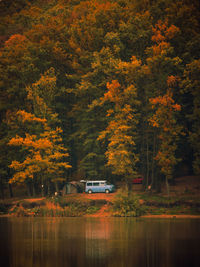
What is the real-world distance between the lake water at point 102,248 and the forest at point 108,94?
23.2m

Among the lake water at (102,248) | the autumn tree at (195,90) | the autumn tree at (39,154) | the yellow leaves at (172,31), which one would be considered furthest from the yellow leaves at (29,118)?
the lake water at (102,248)

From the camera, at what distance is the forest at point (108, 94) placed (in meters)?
52.8

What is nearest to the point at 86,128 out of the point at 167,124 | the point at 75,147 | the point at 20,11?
the point at 75,147

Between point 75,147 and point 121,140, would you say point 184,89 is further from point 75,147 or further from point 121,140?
point 75,147

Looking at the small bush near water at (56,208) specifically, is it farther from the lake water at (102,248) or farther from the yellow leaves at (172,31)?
the yellow leaves at (172,31)

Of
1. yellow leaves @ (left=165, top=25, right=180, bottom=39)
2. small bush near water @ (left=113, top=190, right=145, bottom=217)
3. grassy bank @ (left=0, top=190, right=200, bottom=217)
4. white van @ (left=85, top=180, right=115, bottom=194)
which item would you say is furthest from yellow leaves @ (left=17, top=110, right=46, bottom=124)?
yellow leaves @ (left=165, top=25, right=180, bottom=39)

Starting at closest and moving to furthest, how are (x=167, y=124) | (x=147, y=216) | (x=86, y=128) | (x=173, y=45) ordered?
1. (x=147, y=216)
2. (x=167, y=124)
3. (x=173, y=45)
4. (x=86, y=128)

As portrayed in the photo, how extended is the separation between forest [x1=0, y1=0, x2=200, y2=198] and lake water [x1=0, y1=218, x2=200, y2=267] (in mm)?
23152

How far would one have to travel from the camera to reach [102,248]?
2206cm

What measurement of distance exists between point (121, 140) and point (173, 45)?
579 inches

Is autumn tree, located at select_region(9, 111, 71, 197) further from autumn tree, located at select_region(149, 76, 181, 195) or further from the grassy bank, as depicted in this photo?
autumn tree, located at select_region(149, 76, 181, 195)

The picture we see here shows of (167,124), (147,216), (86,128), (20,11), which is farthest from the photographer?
(20,11)

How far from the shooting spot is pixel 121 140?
172 feet

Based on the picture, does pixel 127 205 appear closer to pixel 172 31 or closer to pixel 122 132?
pixel 122 132
